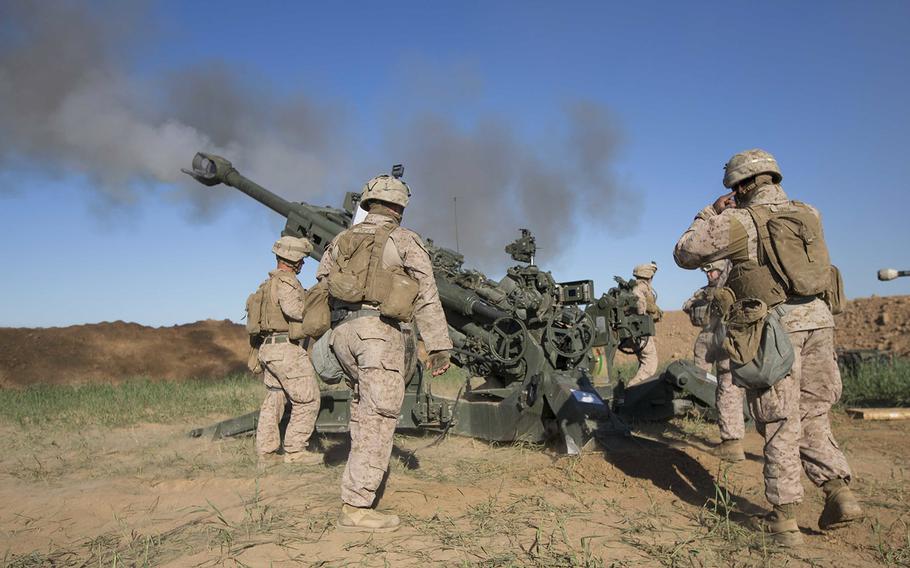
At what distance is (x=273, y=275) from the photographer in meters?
6.35

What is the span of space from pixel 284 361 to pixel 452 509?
2.66 meters

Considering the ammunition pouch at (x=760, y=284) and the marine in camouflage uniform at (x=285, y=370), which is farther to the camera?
the marine in camouflage uniform at (x=285, y=370)

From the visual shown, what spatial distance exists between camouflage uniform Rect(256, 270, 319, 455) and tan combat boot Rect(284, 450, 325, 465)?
0.04m

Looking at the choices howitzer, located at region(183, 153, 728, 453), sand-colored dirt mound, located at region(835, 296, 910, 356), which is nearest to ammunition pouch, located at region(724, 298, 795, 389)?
howitzer, located at region(183, 153, 728, 453)

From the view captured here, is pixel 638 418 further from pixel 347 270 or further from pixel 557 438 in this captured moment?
pixel 347 270

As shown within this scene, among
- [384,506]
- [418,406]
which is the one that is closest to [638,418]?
[418,406]

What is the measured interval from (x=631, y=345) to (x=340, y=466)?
15.8 ft

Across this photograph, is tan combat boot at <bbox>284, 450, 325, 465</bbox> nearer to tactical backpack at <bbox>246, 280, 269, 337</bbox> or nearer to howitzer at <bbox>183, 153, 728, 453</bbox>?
howitzer at <bbox>183, 153, 728, 453</bbox>

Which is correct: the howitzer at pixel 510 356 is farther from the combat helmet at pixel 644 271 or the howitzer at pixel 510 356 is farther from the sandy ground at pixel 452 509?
the combat helmet at pixel 644 271

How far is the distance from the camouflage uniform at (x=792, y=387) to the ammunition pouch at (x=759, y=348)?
0.40 ft

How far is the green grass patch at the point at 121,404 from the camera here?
873 cm

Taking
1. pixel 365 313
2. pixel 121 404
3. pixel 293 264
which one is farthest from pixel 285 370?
pixel 121 404

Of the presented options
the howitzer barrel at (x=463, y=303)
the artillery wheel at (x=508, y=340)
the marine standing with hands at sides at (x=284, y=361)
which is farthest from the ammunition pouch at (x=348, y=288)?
the howitzer barrel at (x=463, y=303)

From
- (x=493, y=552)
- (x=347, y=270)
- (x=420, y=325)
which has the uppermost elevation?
(x=347, y=270)
